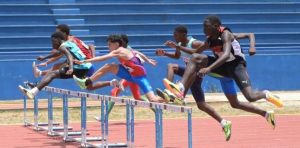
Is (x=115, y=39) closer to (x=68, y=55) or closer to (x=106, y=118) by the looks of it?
(x=68, y=55)

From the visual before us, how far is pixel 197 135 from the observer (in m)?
13.1

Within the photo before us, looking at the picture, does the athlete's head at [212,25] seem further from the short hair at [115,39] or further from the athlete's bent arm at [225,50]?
the short hair at [115,39]

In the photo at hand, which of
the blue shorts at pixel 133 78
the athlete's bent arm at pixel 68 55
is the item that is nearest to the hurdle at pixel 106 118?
the athlete's bent arm at pixel 68 55

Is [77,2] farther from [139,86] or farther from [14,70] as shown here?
[139,86]

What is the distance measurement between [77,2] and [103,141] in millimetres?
16681

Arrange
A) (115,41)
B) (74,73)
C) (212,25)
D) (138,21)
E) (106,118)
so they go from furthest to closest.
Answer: (138,21)
(74,73)
(115,41)
(106,118)
(212,25)

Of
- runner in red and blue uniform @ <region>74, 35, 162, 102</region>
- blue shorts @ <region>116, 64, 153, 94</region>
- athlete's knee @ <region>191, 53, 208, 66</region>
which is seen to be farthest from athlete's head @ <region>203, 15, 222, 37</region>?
blue shorts @ <region>116, 64, 153, 94</region>

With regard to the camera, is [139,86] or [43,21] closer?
[139,86]

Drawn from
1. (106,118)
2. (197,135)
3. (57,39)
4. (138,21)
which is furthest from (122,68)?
(138,21)

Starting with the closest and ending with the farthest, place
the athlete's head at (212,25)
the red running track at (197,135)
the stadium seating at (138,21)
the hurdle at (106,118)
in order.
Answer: the hurdle at (106,118) < the athlete's head at (212,25) < the red running track at (197,135) < the stadium seating at (138,21)

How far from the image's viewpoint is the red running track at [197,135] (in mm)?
11703

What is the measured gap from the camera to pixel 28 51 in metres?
24.3

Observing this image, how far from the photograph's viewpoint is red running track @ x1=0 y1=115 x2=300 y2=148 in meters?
11.7

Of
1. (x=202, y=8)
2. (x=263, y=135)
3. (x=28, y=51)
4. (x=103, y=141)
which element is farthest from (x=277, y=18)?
(x=103, y=141)
